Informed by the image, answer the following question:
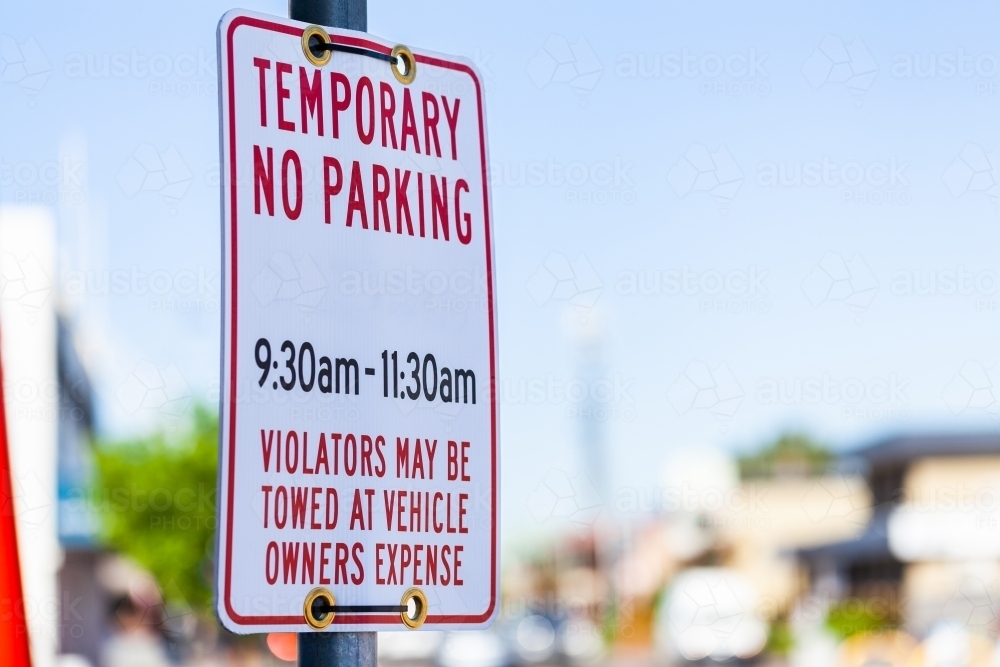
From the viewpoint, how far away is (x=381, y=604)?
2076 mm

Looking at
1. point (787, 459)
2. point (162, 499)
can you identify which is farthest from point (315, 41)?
point (787, 459)

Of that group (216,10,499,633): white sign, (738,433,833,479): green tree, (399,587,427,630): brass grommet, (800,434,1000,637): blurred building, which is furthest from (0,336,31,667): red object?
(738,433,833,479): green tree

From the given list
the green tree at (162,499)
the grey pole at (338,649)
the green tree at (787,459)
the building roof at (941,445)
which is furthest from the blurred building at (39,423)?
the green tree at (787,459)

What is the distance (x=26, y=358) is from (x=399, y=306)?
21928 millimetres

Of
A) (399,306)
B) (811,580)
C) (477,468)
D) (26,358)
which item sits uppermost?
(26,358)

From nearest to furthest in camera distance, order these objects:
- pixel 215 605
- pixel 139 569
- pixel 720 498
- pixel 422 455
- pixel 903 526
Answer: pixel 215 605, pixel 422 455, pixel 139 569, pixel 903 526, pixel 720 498

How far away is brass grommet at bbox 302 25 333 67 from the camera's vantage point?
220 centimetres

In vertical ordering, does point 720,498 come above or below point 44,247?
below

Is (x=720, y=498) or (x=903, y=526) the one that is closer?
(x=903, y=526)

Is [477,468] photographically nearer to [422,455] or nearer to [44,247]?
[422,455]

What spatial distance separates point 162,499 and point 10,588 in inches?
1266

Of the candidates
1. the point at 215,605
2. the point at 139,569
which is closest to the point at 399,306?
the point at 215,605

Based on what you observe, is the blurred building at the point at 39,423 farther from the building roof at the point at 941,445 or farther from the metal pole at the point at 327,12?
the building roof at the point at 941,445

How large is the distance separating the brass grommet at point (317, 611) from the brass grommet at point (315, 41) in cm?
83
